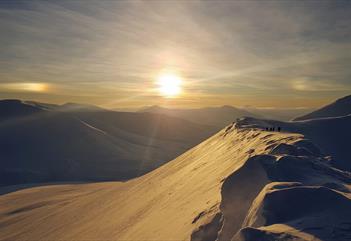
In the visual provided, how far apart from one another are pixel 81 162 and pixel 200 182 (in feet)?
276

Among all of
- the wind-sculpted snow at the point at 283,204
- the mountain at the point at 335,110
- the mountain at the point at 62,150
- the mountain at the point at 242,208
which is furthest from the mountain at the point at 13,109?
the wind-sculpted snow at the point at 283,204

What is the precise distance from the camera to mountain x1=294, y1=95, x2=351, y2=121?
3875 inches

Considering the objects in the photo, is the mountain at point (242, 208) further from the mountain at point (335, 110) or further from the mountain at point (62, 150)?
the mountain at point (335, 110)

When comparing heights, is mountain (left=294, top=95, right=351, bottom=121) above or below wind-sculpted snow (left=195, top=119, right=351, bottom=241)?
above

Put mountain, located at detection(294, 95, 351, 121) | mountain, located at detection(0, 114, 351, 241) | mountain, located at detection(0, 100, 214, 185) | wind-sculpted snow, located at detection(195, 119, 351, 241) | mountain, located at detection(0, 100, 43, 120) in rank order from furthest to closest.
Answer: mountain, located at detection(0, 100, 43, 120)
mountain, located at detection(294, 95, 351, 121)
mountain, located at detection(0, 100, 214, 185)
mountain, located at detection(0, 114, 351, 241)
wind-sculpted snow, located at detection(195, 119, 351, 241)

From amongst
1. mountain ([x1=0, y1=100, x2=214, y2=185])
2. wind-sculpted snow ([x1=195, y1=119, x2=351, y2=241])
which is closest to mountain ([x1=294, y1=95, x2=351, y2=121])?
mountain ([x1=0, y1=100, x2=214, y2=185])

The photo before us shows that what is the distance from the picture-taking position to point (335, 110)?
338ft

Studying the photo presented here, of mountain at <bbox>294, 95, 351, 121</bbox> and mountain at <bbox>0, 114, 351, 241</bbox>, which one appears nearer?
mountain at <bbox>0, 114, 351, 241</bbox>

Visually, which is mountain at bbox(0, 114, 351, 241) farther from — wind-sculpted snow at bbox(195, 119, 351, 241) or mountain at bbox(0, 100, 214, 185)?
mountain at bbox(0, 100, 214, 185)

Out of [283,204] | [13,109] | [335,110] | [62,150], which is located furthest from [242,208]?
[13,109]

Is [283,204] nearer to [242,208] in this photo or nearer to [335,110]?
[242,208]

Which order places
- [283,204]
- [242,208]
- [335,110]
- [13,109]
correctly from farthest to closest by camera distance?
[13,109], [335,110], [242,208], [283,204]

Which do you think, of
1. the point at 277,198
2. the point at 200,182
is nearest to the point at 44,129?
the point at 200,182

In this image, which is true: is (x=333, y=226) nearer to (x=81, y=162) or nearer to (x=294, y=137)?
(x=294, y=137)
